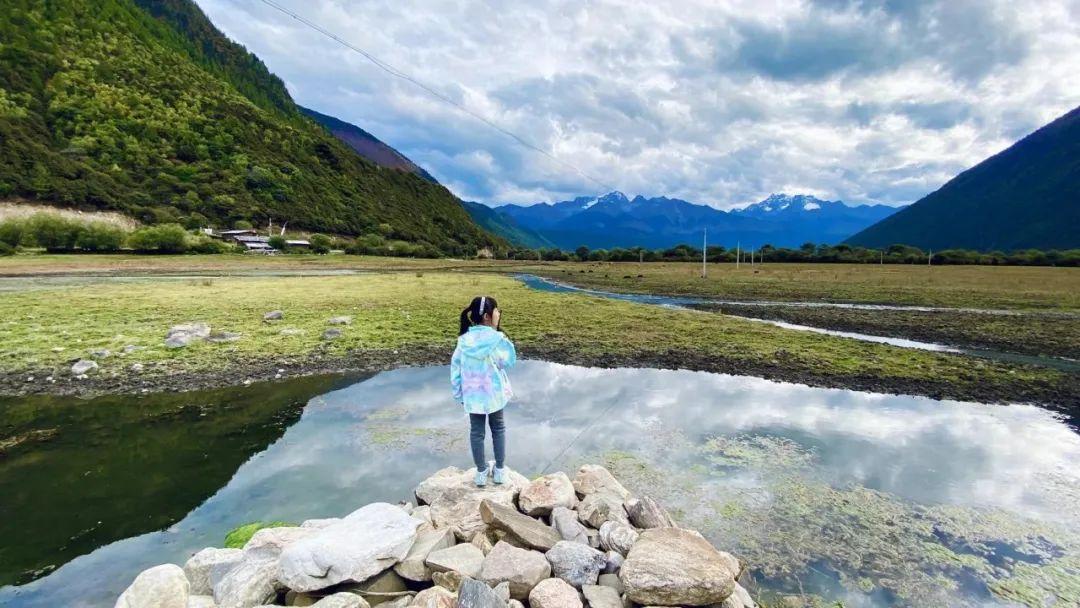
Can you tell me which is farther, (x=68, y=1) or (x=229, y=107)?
(x=229, y=107)

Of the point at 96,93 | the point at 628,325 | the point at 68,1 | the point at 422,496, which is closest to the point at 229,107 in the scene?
the point at 96,93

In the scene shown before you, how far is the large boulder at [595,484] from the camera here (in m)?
7.16

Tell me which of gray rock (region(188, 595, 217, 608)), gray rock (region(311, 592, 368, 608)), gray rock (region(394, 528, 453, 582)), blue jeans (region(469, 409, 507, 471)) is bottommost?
gray rock (region(188, 595, 217, 608))

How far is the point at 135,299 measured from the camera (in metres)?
27.4

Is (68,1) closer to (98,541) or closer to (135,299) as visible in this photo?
(135,299)

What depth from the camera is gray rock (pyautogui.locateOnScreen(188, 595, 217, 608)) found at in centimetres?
463

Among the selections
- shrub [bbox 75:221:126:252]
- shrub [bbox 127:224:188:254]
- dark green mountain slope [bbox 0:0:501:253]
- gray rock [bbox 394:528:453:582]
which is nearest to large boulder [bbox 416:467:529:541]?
gray rock [bbox 394:528:453:582]

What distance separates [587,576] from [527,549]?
75 cm

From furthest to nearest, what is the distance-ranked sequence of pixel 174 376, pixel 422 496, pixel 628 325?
pixel 628 325
pixel 174 376
pixel 422 496

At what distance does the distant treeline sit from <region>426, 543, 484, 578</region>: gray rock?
298 ft

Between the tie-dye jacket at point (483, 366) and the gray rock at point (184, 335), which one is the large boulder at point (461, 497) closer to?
the tie-dye jacket at point (483, 366)

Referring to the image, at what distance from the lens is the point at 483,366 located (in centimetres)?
711

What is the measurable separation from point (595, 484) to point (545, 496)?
3.24ft

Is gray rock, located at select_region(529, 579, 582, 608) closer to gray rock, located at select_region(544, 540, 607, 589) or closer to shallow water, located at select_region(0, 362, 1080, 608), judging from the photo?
gray rock, located at select_region(544, 540, 607, 589)
